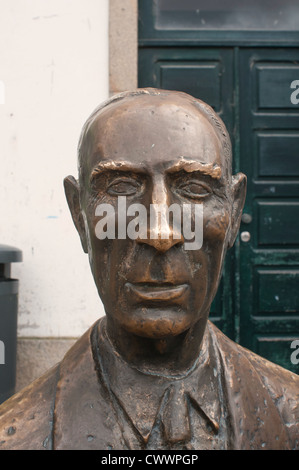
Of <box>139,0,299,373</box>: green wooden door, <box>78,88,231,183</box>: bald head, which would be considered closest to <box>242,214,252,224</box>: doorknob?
<box>139,0,299,373</box>: green wooden door

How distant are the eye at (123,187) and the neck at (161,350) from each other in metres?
0.35

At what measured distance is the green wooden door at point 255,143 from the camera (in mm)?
3748

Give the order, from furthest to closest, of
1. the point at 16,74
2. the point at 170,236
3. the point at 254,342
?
the point at 254,342, the point at 16,74, the point at 170,236

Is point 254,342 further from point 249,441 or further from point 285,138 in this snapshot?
point 249,441

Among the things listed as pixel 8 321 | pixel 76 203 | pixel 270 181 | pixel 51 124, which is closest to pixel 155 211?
pixel 76 203

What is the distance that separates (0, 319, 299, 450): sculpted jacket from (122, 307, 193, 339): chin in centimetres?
18

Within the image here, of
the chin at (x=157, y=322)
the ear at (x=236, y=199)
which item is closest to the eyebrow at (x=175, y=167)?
the ear at (x=236, y=199)

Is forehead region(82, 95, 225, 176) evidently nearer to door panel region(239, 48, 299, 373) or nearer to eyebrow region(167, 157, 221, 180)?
eyebrow region(167, 157, 221, 180)

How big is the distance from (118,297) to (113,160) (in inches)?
12.9

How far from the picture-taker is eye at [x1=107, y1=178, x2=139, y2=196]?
1.23m

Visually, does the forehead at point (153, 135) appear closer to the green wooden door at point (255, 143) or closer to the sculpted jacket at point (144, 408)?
the sculpted jacket at point (144, 408)

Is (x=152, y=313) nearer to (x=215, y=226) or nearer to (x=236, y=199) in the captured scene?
(x=215, y=226)
